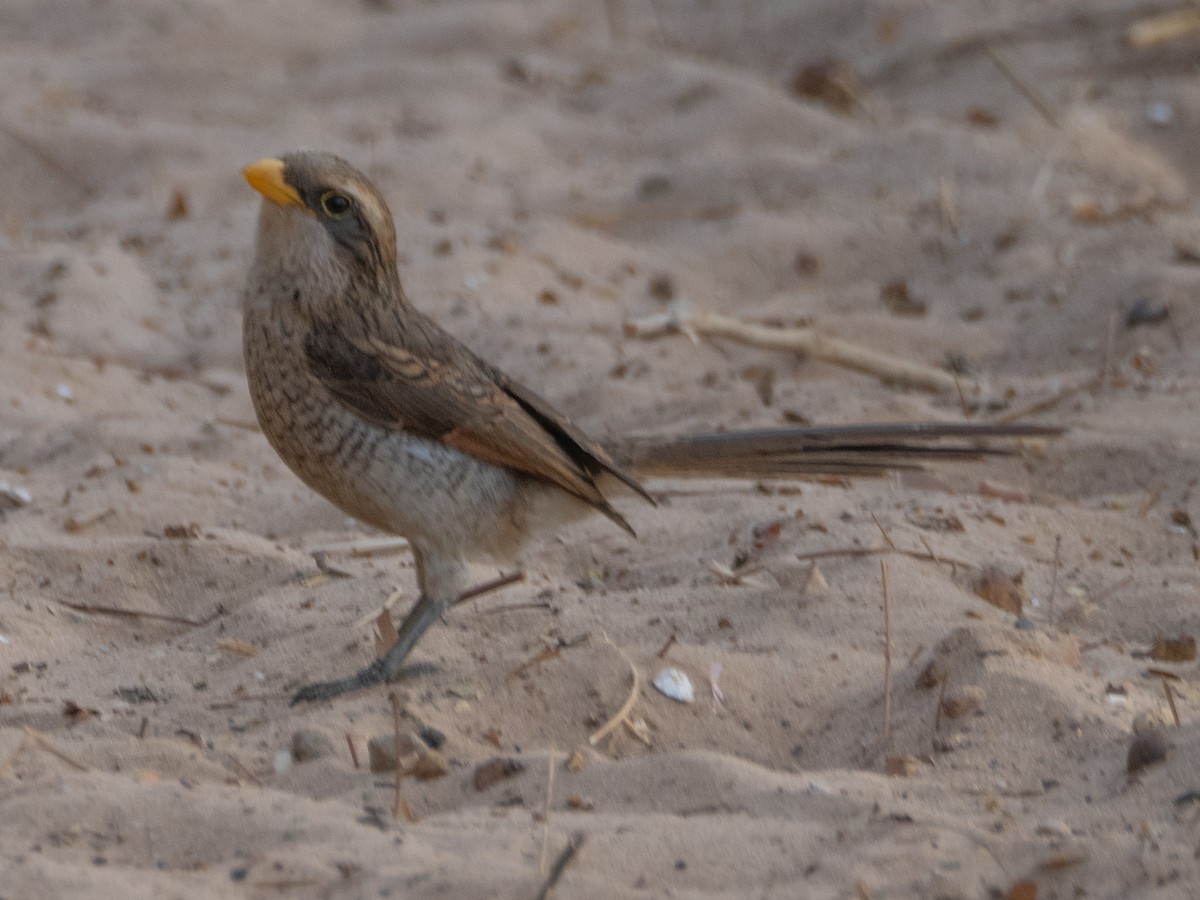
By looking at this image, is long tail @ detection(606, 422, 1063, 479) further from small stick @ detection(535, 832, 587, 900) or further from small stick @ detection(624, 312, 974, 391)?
small stick @ detection(624, 312, 974, 391)

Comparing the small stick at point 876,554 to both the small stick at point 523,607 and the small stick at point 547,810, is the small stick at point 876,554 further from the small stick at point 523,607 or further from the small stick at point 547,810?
the small stick at point 547,810

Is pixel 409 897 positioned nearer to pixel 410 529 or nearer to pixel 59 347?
pixel 410 529

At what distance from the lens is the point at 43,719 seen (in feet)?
11.8

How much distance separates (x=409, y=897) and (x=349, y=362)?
5.12ft

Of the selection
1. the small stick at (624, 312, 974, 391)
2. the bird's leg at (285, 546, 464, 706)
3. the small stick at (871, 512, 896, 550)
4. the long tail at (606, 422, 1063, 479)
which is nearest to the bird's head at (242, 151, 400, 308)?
the bird's leg at (285, 546, 464, 706)

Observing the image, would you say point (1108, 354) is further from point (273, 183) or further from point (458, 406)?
point (273, 183)

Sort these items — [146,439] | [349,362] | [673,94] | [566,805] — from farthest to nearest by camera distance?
[673,94]
[146,439]
[349,362]
[566,805]

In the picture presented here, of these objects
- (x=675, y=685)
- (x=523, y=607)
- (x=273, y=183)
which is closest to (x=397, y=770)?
(x=675, y=685)

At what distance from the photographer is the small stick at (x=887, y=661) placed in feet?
11.6

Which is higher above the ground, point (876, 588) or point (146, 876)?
point (146, 876)

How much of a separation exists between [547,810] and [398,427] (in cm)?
118

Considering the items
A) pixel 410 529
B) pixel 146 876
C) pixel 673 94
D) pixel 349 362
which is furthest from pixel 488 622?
pixel 673 94

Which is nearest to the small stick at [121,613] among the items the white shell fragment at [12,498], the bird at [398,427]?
the bird at [398,427]

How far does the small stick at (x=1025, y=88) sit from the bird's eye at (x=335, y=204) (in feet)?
17.1
